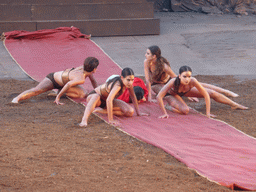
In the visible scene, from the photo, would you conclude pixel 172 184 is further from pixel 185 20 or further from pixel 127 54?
pixel 185 20

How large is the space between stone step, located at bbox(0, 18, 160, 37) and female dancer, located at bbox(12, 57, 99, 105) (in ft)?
15.7

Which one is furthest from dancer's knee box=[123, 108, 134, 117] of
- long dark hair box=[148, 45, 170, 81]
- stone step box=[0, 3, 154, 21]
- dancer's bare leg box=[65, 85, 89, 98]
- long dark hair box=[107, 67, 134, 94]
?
stone step box=[0, 3, 154, 21]

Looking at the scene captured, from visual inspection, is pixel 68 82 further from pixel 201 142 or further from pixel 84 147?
pixel 201 142

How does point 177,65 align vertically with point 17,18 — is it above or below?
below

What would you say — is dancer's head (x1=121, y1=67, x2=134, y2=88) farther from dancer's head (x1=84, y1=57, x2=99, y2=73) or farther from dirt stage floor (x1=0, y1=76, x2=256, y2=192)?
dancer's head (x1=84, y1=57, x2=99, y2=73)

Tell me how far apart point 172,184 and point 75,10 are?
866 cm

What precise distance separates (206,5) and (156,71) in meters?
8.92

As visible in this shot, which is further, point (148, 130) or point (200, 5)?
point (200, 5)

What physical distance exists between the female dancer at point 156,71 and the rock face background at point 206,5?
839 centimetres

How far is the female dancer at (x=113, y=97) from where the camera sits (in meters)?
5.48

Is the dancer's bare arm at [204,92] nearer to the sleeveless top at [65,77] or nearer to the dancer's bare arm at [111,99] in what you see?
the dancer's bare arm at [111,99]

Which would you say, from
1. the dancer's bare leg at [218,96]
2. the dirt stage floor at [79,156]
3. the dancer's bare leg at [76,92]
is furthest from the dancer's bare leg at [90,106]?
the dancer's bare leg at [218,96]

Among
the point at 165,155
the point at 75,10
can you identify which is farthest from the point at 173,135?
the point at 75,10

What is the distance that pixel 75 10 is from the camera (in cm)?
1159
